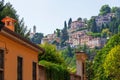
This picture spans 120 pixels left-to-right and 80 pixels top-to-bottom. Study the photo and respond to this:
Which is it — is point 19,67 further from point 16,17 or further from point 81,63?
point 16,17

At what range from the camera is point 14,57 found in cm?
1888

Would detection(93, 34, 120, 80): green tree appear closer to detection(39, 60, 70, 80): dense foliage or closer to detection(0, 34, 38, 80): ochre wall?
detection(39, 60, 70, 80): dense foliage

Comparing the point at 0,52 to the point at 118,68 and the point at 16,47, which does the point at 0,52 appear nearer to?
the point at 16,47

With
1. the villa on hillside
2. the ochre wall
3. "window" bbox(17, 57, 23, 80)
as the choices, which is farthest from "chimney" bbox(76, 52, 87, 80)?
"window" bbox(17, 57, 23, 80)

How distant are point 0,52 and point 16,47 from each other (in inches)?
69.3

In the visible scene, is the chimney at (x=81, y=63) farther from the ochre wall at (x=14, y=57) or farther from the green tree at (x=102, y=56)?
the green tree at (x=102, y=56)

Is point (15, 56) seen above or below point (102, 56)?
below

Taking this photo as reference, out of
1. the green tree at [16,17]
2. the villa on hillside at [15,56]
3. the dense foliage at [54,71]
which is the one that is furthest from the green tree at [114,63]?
the villa on hillside at [15,56]

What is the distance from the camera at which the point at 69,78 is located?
30.7 metres

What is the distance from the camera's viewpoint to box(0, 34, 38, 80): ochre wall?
17797mm

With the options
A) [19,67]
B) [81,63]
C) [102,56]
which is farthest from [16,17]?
[102,56]

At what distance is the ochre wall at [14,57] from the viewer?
58.4ft

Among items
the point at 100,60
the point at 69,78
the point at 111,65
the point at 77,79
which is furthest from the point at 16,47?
the point at 100,60

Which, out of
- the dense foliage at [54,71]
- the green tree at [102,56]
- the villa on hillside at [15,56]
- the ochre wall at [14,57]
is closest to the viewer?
the villa on hillside at [15,56]
